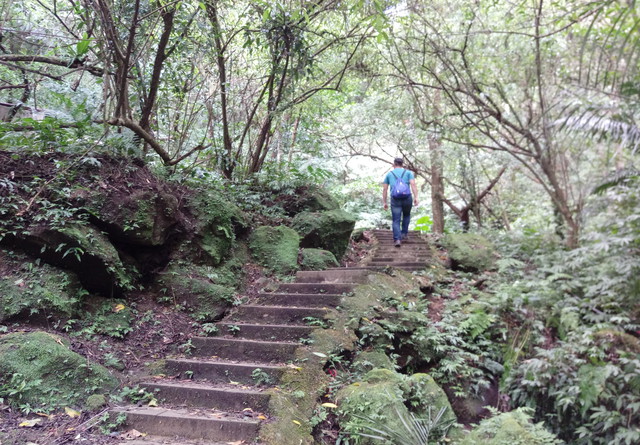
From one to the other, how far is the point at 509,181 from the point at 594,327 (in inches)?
368

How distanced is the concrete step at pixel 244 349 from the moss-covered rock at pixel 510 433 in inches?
72.5

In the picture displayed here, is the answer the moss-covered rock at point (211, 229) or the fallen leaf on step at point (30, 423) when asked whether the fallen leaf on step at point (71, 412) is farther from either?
the moss-covered rock at point (211, 229)

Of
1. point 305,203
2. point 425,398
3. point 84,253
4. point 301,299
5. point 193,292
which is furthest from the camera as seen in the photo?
point 305,203

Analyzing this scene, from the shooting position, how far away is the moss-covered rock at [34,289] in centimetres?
412

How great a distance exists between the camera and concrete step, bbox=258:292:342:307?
5.52 metres

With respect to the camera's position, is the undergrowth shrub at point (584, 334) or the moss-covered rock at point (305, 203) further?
the moss-covered rock at point (305, 203)

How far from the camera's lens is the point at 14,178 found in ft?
15.7

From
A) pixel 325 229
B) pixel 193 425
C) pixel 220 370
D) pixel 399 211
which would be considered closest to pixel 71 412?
pixel 193 425

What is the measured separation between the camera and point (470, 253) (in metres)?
8.70

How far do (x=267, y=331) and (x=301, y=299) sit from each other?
89 centimetres

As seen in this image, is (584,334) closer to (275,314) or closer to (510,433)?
(510,433)

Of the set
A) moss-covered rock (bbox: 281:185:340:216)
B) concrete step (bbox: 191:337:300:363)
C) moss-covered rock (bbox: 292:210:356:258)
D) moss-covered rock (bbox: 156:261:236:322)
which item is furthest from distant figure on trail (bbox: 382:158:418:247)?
concrete step (bbox: 191:337:300:363)

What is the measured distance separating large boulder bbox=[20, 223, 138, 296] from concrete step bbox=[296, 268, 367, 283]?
2.51 m

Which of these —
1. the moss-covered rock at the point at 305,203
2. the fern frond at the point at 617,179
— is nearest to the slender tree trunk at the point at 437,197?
the moss-covered rock at the point at 305,203
